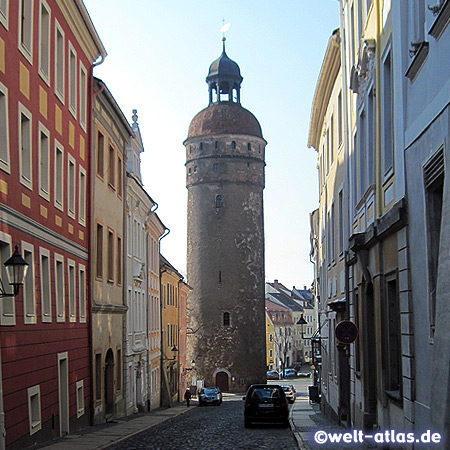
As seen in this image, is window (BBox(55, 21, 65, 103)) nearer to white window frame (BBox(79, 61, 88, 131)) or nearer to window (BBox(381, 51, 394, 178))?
white window frame (BBox(79, 61, 88, 131))

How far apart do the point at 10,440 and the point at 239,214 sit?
4612 cm

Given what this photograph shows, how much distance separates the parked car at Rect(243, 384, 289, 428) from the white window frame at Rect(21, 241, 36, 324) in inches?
371

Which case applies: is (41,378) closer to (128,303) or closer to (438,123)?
(438,123)

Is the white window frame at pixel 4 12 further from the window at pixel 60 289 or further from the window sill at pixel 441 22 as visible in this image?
the window sill at pixel 441 22

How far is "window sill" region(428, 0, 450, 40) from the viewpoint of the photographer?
9.17 meters

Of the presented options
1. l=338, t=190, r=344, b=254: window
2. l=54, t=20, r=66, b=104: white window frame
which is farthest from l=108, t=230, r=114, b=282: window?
l=54, t=20, r=66, b=104: white window frame

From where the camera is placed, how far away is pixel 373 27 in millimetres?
15758

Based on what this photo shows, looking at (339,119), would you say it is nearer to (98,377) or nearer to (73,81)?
(73,81)

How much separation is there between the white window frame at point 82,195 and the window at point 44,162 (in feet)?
12.7

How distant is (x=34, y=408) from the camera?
1695cm

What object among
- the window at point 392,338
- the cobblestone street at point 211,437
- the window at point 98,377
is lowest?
the cobblestone street at point 211,437

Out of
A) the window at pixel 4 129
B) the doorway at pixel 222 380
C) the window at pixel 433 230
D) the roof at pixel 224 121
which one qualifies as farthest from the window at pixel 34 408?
the roof at pixel 224 121

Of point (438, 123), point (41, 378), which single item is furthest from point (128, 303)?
point (438, 123)

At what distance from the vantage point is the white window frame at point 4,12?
1467 centimetres
